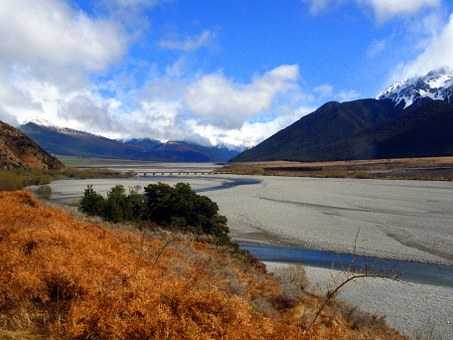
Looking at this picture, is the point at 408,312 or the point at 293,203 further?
the point at 293,203

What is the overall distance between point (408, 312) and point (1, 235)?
13.2 m

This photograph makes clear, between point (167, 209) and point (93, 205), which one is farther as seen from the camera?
point (167, 209)

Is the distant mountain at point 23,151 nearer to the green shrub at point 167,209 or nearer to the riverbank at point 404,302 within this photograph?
the green shrub at point 167,209

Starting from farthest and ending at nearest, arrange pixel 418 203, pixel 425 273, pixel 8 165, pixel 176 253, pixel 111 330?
pixel 8 165
pixel 418 203
pixel 425 273
pixel 176 253
pixel 111 330

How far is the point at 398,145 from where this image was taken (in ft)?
639

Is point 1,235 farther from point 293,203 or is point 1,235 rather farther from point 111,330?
point 293,203

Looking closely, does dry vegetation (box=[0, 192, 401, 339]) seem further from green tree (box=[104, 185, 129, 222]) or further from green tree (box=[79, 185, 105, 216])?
green tree (box=[79, 185, 105, 216])

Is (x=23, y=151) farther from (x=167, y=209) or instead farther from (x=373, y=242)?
(x=373, y=242)

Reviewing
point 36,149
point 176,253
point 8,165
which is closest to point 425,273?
point 176,253

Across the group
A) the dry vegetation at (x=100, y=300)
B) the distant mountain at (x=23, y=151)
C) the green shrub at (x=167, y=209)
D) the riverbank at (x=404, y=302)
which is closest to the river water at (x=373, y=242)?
the riverbank at (x=404, y=302)

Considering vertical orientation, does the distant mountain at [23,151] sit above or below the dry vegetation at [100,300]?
above

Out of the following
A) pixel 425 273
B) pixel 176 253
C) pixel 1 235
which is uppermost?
pixel 1 235

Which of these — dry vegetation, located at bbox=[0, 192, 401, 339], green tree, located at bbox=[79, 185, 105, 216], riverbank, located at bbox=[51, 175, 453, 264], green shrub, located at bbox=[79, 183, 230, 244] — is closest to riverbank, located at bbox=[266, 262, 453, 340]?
riverbank, located at bbox=[51, 175, 453, 264]

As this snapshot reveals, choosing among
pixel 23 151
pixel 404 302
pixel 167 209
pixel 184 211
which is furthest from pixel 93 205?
pixel 23 151
